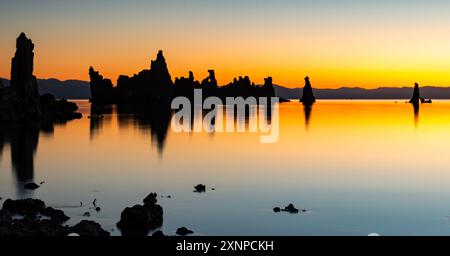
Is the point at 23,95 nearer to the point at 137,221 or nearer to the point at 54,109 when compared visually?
the point at 54,109

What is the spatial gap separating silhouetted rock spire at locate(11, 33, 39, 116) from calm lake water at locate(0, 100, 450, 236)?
4301 cm

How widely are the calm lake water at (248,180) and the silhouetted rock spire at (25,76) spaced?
4301 cm

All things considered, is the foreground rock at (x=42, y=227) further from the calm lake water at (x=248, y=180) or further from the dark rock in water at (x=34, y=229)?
the calm lake water at (x=248, y=180)

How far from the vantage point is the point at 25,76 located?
126 m

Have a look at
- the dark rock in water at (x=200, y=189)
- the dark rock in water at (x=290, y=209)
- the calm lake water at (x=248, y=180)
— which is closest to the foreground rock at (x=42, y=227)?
the calm lake water at (x=248, y=180)

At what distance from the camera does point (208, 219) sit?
90.8ft

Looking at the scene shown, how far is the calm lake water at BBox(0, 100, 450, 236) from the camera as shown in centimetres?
2772

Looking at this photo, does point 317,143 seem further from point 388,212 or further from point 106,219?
point 106,219

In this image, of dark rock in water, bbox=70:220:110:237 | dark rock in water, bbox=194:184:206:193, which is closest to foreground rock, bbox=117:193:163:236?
dark rock in water, bbox=70:220:110:237

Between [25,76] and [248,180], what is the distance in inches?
3844

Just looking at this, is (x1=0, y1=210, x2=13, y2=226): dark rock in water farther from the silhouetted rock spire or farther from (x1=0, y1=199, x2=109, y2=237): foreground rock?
the silhouetted rock spire

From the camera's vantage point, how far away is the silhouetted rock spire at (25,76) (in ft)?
393

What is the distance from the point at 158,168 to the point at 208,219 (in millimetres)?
20786
